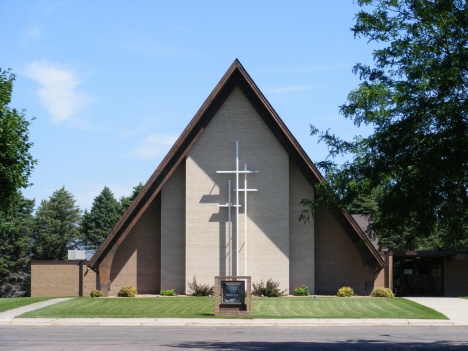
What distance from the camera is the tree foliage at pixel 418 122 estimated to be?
12820 millimetres

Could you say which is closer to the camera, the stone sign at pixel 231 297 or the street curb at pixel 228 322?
the street curb at pixel 228 322

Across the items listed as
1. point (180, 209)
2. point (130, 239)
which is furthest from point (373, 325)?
point (130, 239)

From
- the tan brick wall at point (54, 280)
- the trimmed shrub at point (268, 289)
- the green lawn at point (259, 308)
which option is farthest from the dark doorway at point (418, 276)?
the tan brick wall at point (54, 280)

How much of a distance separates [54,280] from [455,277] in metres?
25.6

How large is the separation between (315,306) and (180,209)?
427 inches

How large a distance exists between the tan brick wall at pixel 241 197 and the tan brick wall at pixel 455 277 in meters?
12.3

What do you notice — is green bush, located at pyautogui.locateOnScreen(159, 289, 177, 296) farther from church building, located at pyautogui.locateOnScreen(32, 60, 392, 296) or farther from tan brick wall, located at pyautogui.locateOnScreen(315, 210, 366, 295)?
tan brick wall, located at pyautogui.locateOnScreen(315, 210, 366, 295)

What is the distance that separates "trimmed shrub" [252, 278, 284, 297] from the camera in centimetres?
3225

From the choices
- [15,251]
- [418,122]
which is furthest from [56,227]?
[418,122]

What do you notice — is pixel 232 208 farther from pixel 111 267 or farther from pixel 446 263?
pixel 446 263

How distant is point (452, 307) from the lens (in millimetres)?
27000

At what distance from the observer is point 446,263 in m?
38.4

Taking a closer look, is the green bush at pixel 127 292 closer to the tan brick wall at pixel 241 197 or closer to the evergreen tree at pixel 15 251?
the tan brick wall at pixel 241 197

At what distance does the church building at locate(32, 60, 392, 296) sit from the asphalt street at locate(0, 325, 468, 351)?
1237 cm
